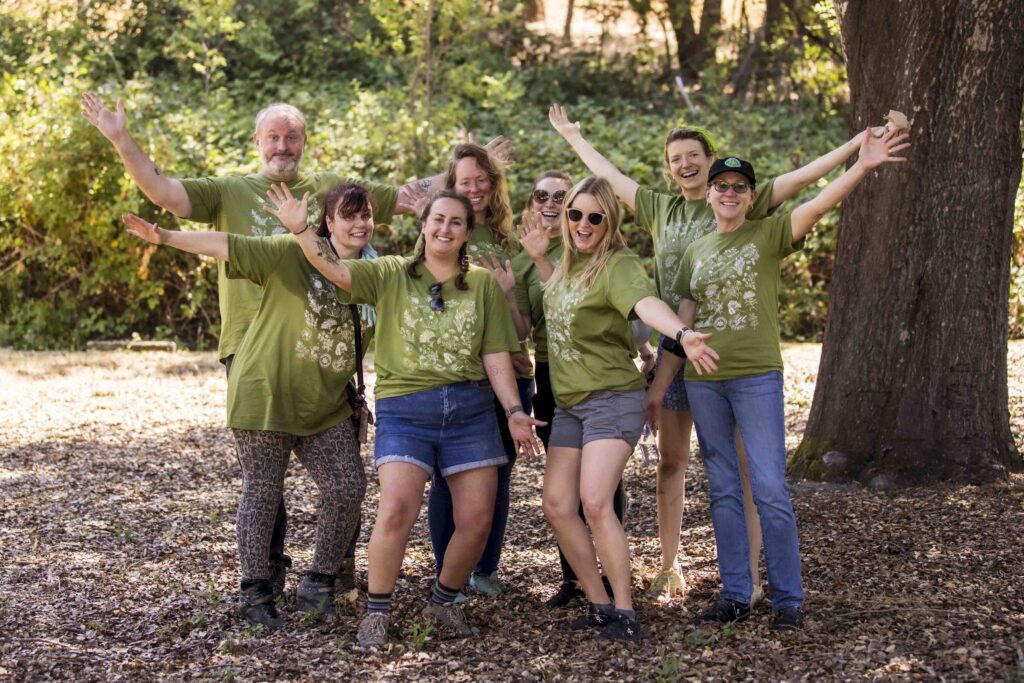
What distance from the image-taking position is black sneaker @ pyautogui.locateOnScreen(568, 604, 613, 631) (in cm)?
433

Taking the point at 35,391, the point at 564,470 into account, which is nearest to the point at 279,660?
the point at 564,470

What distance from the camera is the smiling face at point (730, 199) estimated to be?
4.33 m

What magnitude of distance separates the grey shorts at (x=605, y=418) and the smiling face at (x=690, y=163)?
89cm

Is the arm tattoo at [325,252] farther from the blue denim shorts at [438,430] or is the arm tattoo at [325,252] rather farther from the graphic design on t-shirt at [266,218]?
the blue denim shorts at [438,430]

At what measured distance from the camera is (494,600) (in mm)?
4875

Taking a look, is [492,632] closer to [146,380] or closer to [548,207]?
[548,207]

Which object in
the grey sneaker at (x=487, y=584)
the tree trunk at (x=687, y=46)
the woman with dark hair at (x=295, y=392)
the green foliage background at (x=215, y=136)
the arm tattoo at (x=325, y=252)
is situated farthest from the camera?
the tree trunk at (x=687, y=46)

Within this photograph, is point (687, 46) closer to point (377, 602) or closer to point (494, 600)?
point (494, 600)

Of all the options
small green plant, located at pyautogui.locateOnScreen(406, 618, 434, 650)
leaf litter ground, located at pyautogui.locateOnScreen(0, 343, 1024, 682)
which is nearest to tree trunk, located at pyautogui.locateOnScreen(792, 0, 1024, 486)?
leaf litter ground, located at pyautogui.locateOnScreen(0, 343, 1024, 682)

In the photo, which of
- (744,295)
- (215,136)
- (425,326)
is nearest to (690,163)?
(744,295)

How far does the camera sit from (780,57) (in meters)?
15.3

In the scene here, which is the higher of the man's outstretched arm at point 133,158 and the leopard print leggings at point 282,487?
the man's outstretched arm at point 133,158

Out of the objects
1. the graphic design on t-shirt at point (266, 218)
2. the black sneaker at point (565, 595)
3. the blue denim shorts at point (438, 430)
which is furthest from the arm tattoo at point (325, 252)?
the black sneaker at point (565, 595)

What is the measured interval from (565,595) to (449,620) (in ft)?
1.90
